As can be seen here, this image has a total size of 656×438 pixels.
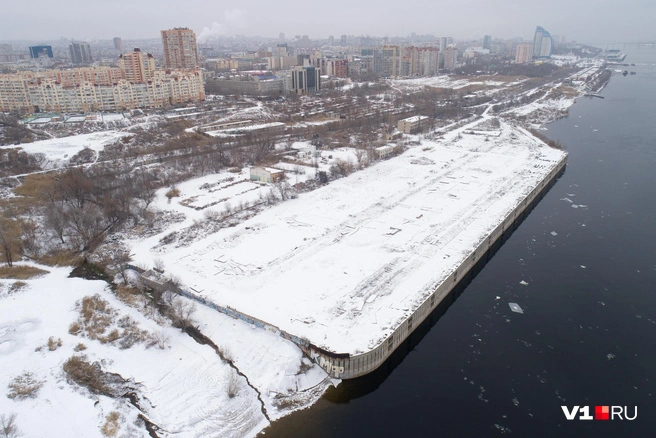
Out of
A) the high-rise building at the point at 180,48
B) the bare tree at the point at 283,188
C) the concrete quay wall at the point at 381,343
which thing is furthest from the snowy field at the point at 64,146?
the high-rise building at the point at 180,48

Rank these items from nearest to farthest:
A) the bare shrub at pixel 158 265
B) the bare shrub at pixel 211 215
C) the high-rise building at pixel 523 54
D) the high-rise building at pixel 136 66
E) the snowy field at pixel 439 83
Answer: the bare shrub at pixel 158 265, the bare shrub at pixel 211 215, the high-rise building at pixel 136 66, the snowy field at pixel 439 83, the high-rise building at pixel 523 54

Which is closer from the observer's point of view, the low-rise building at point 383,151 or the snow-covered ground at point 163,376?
the snow-covered ground at point 163,376

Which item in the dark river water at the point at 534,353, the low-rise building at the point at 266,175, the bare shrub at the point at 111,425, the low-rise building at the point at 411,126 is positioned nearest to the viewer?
the bare shrub at the point at 111,425

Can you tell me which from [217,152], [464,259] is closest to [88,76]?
[217,152]

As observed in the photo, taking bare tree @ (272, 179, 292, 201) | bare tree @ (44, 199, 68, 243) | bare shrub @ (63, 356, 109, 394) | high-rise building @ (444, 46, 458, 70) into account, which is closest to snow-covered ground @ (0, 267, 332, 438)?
bare shrub @ (63, 356, 109, 394)

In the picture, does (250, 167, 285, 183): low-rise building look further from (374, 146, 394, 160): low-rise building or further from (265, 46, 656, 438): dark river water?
(265, 46, 656, 438): dark river water

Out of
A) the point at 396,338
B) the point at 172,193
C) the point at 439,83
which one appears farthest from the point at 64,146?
the point at 439,83

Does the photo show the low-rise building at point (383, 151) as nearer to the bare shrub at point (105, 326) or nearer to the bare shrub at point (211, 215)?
the bare shrub at point (211, 215)

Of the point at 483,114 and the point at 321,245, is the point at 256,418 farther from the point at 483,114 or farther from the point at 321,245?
the point at 483,114

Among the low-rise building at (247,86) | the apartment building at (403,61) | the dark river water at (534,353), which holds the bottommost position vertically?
the dark river water at (534,353)

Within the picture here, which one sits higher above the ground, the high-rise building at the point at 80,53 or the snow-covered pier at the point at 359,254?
the high-rise building at the point at 80,53
